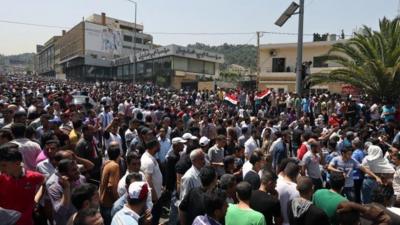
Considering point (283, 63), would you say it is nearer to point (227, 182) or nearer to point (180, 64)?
point (180, 64)

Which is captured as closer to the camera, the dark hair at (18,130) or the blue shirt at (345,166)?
the dark hair at (18,130)

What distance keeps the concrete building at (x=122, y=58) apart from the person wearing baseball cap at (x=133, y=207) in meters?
34.6

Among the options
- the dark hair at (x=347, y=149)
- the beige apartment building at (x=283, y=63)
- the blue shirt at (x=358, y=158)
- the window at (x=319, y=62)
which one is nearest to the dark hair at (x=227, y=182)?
the dark hair at (x=347, y=149)

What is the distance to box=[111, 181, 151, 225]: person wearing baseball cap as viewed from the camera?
361 cm

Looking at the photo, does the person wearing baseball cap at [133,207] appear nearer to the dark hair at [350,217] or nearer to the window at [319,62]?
the dark hair at [350,217]

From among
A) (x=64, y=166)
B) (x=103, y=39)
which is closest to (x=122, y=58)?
(x=103, y=39)

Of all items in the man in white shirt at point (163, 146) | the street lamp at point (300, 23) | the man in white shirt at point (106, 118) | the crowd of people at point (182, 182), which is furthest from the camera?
the street lamp at point (300, 23)

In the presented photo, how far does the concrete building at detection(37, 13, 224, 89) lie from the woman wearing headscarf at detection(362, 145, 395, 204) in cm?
3182

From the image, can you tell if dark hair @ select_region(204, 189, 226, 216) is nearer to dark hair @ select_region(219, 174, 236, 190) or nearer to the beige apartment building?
dark hair @ select_region(219, 174, 236, 190)

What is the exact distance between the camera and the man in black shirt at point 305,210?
14.4 ft

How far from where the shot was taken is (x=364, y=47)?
61.4 feet

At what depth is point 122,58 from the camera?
2746 inches

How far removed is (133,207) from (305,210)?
197cm

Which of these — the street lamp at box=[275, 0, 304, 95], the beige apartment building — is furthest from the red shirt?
the beige apartment building
